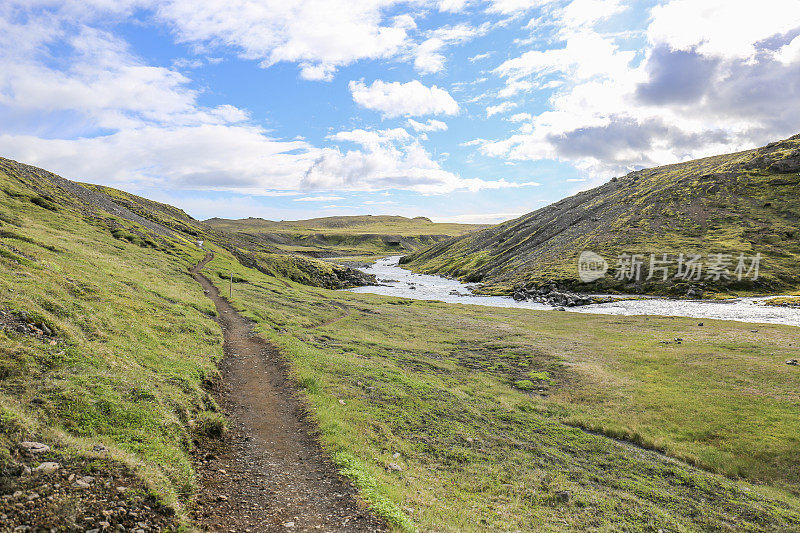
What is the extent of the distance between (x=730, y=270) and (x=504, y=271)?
57.9 m

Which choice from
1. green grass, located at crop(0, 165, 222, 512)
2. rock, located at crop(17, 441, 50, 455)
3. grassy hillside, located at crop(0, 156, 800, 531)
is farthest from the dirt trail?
rock, located at crop(17, 441, 50, 455)

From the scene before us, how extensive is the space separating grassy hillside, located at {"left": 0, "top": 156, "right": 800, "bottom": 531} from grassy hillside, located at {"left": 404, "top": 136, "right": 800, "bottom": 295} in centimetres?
6153

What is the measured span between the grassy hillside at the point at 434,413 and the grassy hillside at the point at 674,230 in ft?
202

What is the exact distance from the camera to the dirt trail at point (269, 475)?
1145 cm

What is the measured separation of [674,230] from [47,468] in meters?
144

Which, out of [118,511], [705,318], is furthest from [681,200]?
[118,511]

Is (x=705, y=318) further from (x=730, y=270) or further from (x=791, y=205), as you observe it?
(x=791, y=205)

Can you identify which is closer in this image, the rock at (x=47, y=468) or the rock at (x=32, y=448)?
the rock at (x=47, y=468)

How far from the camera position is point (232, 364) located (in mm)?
26391

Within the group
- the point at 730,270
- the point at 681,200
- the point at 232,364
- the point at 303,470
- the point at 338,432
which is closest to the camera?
the point at 303,470

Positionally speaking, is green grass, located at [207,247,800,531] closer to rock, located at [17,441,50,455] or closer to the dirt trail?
the dirt trail

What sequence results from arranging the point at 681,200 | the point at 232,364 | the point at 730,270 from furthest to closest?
the point at 681,200, the point at 730,270, the point at 232,364

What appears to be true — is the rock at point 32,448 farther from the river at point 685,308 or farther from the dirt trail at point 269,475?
the river at point 685,308

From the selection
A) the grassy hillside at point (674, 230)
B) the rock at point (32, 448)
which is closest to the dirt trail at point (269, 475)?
the rock at point (32, 448)
